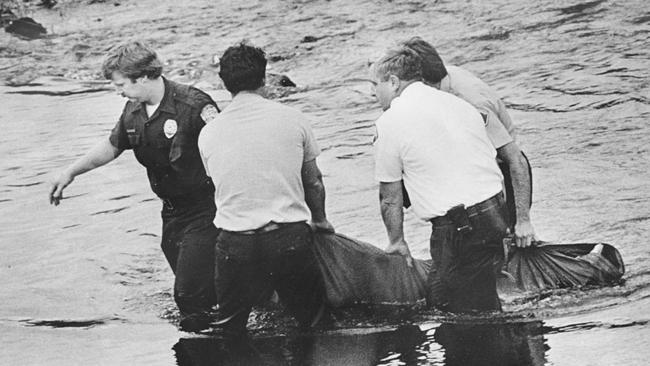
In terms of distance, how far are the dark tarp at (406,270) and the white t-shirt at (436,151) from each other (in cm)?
60

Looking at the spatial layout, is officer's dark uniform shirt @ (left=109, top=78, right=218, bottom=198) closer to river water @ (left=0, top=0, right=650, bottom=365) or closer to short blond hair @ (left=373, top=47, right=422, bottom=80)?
river water @ (left=0, top=0, right=650, bottom=365)

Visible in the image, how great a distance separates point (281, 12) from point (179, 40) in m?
1.77

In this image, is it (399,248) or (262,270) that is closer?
(262,270)

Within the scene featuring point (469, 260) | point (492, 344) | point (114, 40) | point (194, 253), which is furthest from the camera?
point (114, 40)

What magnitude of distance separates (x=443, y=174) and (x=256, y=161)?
35.7 inches

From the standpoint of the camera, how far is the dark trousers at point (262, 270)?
5922mm

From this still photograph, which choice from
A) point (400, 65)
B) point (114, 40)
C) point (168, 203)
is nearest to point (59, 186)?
point (168, 203)

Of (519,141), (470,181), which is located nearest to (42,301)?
(470,181)

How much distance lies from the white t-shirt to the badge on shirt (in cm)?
117

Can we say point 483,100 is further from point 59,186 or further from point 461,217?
point 59,186

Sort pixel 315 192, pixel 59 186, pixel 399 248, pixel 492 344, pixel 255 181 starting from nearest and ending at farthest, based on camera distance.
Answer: pixel 255 181 < pixel 492 344 < pixel 315 192 < pixel 399 248 < pixel 59 186

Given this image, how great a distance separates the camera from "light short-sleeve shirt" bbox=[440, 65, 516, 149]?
21.4 feet

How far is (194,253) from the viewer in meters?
6.68

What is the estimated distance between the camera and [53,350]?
667 centimetres
